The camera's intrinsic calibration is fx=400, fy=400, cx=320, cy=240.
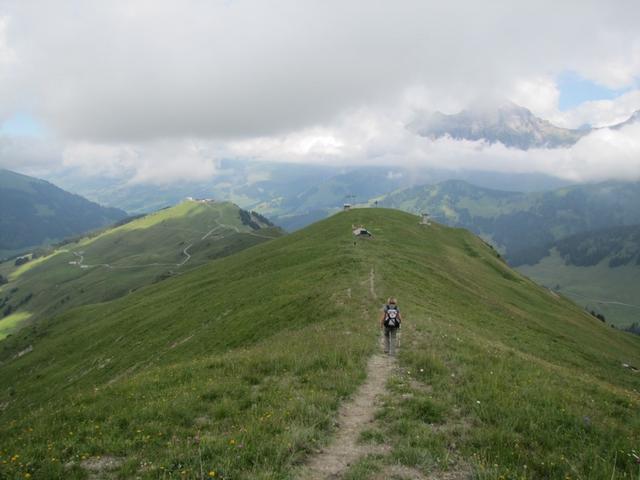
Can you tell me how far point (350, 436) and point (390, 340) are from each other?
9845 mm

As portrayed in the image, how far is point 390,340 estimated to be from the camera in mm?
21406

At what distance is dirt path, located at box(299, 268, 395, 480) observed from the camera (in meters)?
10.1

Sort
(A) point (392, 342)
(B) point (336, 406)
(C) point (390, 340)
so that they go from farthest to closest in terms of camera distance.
Result: (C) point (390, 340)
(A) point (392, 342)
(B) point (336, 406)

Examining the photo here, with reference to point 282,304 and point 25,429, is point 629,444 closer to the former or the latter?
point 25,429

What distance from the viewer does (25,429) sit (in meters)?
14.7

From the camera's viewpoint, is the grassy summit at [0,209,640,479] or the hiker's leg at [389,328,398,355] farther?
the hiker's leg at [389,328,398,355]

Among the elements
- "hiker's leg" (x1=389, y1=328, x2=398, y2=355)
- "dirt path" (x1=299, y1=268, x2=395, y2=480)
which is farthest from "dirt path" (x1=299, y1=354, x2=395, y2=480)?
"hiker's leg" (x1=389, y1=328, x2=398, y2=355)

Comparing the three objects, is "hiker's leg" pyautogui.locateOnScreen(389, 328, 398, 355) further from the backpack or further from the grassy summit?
the grassy summit

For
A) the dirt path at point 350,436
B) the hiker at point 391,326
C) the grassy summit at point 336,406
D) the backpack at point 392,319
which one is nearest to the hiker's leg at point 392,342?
the hiker at point 391,326

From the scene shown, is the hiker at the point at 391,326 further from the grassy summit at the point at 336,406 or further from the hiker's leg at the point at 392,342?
the grassy summit at the point at 336,406

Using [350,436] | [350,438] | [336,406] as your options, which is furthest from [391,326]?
[350,438]

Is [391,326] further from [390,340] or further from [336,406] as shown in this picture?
[336,406]

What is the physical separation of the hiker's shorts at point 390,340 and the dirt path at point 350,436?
3.03 meters

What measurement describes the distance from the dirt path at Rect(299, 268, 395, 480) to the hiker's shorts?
303 cm
